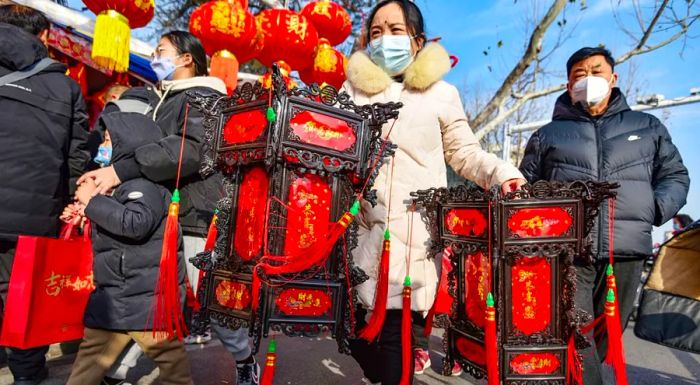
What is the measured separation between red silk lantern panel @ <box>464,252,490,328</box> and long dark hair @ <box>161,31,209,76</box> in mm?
1890

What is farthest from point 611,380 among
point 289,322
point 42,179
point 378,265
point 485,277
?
point 42,179

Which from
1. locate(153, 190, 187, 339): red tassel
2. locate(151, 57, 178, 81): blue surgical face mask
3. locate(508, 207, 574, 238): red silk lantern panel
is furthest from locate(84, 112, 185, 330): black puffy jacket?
locate(508, 207, 574, 238): red silk lantern panel

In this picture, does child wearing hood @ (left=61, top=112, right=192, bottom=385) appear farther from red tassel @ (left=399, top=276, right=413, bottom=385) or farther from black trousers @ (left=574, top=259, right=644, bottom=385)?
black trousers @ (left=574, top=259, right=644, bottom=385)

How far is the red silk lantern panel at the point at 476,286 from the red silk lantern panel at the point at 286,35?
3.63 m

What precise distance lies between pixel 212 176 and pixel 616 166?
2.09 m

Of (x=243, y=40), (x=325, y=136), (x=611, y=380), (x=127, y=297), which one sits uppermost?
(x=243, y=40)

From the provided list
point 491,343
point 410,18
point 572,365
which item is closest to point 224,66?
point 410,18

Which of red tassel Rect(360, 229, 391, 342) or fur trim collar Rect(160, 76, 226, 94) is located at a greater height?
fur trim collar Rect(160, 76, 226, 94)

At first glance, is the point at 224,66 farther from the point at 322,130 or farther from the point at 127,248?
the point at 322,130

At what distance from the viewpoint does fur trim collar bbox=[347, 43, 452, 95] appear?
6.37ft

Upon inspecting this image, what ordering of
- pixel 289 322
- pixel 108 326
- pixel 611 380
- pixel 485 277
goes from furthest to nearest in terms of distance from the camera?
pixel 611 380 < pixel 108 326 < pixel 485 277 < pixel 289 322

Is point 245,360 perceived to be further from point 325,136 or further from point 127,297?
point 325,136

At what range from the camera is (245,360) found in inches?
97.6

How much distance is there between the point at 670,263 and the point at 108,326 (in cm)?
256
